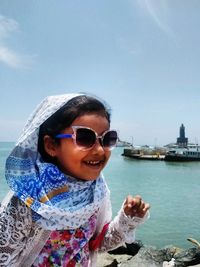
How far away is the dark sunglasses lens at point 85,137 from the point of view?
65.7 inches

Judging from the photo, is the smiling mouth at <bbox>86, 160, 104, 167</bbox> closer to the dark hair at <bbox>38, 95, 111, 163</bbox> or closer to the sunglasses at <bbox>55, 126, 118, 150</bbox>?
the sunglasses at <bbox>55, 126, 118, 150</bbox>

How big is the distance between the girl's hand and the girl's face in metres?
0.21

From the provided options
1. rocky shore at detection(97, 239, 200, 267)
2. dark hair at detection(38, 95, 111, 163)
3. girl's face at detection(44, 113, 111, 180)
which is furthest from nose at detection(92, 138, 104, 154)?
rocky shore at detection(97, 239, 200, 267)

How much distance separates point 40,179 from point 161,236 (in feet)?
41.1

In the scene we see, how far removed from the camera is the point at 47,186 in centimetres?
164

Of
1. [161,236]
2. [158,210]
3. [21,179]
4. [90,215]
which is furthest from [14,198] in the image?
[158,210]

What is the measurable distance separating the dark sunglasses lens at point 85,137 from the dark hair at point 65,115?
9 cm

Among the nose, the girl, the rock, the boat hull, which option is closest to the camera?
the girl

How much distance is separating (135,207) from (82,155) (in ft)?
1.28

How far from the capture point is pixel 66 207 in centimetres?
163

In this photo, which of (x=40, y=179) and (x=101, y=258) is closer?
(x=40, y=179)

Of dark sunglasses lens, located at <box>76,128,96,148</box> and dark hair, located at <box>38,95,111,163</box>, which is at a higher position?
dark hair, located at <box>38,95,111,163</box>

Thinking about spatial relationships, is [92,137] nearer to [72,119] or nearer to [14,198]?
[72,119]

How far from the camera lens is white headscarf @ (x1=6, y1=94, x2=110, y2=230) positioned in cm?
158
